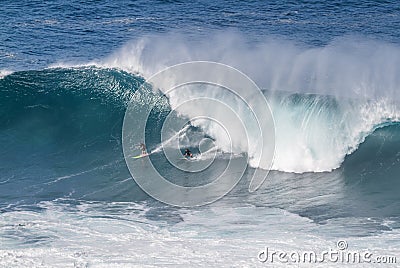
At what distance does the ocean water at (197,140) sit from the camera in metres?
22.4

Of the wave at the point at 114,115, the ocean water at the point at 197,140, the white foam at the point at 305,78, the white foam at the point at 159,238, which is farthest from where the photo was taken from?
the white foam at the point at 305,78

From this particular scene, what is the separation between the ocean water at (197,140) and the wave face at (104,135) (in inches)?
2.7

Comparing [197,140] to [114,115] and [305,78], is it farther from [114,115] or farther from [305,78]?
[305,78]

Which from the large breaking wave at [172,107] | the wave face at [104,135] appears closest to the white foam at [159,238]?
the wave face at [104,135]

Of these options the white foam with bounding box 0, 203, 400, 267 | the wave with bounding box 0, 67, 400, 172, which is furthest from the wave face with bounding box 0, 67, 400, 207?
the white foam with bounding box 0, 203, 400, 267

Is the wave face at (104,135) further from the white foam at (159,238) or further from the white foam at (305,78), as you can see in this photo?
the white foam at (159,238)

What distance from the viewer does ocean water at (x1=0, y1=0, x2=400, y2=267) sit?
2241 cm

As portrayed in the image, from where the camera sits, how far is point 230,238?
22625 mm

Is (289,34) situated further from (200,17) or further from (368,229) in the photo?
(368,229)

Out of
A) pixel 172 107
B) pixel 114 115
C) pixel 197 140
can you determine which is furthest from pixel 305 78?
pixel 114 115

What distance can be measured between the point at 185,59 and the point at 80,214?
1503 cm

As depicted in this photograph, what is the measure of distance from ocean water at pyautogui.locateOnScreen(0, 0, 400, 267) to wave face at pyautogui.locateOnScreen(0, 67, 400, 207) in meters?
0.07

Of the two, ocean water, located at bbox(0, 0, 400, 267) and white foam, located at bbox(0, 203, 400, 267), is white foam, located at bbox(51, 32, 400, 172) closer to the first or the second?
ocean water, located at bbox(0, 0, 400, 267)

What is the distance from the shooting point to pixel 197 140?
3066cm
